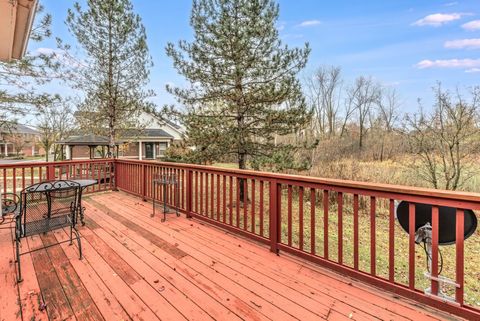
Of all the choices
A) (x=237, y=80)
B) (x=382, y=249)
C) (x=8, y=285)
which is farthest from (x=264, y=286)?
(x=237, y=80)

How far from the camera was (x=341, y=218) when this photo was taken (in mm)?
2314

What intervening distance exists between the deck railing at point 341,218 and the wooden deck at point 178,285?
0.52 feet

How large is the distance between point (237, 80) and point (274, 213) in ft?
16.1

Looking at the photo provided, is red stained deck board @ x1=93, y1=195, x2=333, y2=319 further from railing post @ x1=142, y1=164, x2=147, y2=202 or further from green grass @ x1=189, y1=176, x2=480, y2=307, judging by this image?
railing post @ x1=142, y1=164, x2=147, y2=202

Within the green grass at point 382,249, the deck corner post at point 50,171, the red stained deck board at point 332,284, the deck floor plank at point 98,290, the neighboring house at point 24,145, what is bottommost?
the green grass at point 382,249

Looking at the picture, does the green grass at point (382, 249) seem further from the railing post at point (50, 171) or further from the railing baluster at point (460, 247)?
the railing post at point (50, 171)

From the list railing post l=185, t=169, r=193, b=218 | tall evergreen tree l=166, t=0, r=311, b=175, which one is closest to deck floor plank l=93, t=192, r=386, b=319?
railing post l=185, t=169, r=193, b=218

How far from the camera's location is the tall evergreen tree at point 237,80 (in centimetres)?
665

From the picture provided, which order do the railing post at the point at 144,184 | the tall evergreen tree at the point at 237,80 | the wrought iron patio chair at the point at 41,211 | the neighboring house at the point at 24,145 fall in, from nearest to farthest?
the wrought iron patio chair at the point at 41,211
the railing post at the point at 144,184
the tall evergreen tree at the point at 237,80
the neighboring house at the point at 24,145

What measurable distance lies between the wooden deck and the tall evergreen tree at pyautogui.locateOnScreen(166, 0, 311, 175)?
4.09 metres

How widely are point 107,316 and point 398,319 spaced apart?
2115 millimetres

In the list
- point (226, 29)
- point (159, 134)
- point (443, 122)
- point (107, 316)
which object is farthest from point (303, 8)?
point (159, 134)

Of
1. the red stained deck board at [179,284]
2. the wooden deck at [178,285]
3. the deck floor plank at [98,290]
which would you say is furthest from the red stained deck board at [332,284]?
the deck floor plank at [98,290]

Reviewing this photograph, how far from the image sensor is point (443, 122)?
724 cm
